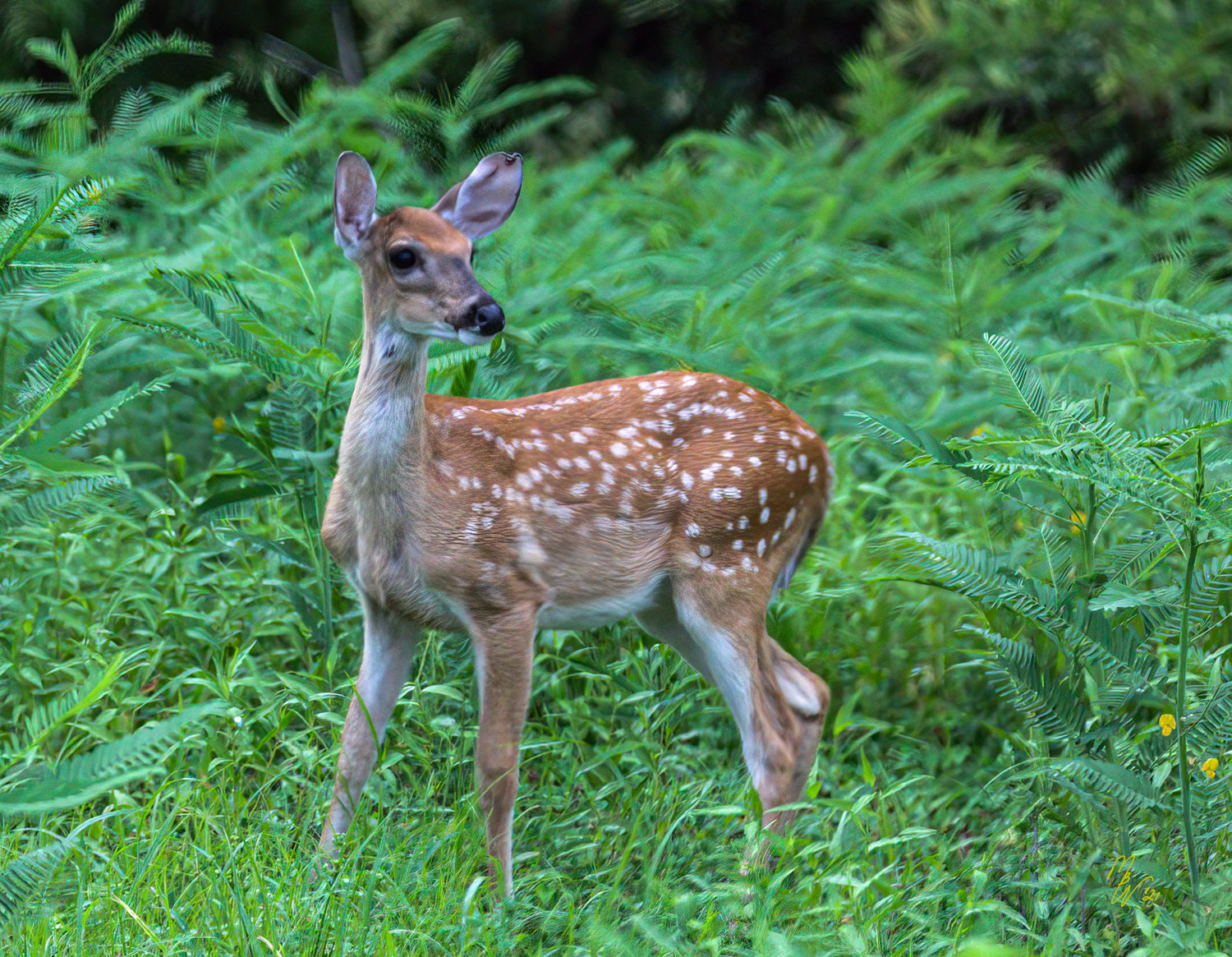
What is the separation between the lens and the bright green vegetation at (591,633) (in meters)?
3.32

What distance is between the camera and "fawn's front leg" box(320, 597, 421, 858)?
12.5ft

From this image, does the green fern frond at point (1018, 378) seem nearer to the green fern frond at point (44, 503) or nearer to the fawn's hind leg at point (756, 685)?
the fawn's hind leg at point (756, 685)

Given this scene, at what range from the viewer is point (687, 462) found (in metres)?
4.25

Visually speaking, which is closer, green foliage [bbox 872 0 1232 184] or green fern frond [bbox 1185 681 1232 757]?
green fern frond [bbox 1185 681 1232 757]

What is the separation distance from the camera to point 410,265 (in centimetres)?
378

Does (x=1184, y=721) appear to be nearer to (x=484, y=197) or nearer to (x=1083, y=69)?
(x=484, y=197)

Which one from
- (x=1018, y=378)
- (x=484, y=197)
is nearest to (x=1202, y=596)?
(x=1018, y=378)

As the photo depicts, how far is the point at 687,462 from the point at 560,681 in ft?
2.84

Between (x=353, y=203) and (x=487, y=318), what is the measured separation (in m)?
0.57

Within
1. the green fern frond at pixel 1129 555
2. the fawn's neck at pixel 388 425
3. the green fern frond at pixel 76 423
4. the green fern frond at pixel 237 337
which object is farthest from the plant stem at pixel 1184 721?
the green fern frond at pixel 237 337

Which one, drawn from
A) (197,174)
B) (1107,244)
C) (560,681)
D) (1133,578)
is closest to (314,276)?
(560,681)

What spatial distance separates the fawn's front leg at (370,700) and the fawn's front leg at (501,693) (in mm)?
278

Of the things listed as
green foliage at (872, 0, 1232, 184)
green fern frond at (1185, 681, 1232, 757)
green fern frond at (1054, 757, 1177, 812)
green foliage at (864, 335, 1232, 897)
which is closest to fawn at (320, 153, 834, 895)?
green foliage at (864, 335, 1232, 897)

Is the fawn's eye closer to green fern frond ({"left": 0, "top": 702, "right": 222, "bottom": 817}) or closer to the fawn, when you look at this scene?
the fawn
